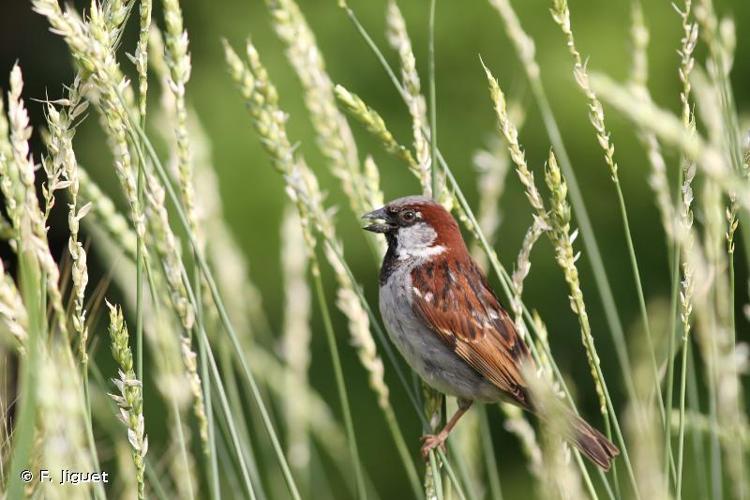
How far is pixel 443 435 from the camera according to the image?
6.40 feet

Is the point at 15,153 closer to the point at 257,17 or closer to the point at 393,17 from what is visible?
the point at 393,17

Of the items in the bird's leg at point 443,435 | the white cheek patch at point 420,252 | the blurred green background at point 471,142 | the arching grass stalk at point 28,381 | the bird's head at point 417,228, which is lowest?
the bird's leg at point 443,435

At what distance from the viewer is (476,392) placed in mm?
2633

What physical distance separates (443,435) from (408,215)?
954mm

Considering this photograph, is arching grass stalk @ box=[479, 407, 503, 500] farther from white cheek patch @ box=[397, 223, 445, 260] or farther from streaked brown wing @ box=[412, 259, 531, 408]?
white cheek patch @ box=[397, 223, 445, 260]

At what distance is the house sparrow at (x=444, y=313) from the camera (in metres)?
2.60

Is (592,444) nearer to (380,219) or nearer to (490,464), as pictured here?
(490,464)

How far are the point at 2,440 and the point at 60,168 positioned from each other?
478mm

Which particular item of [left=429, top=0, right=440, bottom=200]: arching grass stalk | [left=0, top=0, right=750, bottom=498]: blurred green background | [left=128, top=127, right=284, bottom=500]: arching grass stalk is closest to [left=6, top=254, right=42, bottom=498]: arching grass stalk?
[left=128, top=127, right=284, bottom=500]: arching grass stalk

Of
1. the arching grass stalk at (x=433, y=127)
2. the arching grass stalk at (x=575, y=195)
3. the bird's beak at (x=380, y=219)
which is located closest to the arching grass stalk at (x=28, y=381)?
the arching grass stalk at (x=433, y=127)

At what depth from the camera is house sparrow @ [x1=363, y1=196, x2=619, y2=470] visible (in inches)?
102

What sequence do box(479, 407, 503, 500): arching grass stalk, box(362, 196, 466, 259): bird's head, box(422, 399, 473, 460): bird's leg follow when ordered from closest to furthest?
box(422, 399, 473, 460): bird's leg → box(479, 407, 503, 500): arching grass stalk → box(362, 196, 466, 259): bird's head

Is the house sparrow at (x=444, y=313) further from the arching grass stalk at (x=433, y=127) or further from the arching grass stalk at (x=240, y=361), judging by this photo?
the arching grass stalk at (x=240, y=361)

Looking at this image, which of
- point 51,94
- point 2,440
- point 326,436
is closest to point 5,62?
point 51,94
